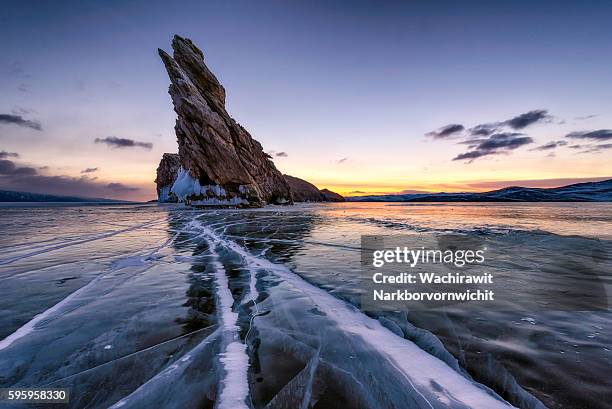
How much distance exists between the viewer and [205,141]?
45.8m

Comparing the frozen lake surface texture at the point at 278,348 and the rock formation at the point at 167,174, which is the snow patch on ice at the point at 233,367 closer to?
the frozen lake surface texture at the point at 278,348

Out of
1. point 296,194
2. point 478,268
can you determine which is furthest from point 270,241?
point 296,194

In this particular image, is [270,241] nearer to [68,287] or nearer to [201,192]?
[68,287]

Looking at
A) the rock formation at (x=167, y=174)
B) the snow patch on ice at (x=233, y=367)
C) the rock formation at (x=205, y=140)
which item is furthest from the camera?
the rock formation at (x=167, y=174)

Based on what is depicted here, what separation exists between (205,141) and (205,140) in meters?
0.22

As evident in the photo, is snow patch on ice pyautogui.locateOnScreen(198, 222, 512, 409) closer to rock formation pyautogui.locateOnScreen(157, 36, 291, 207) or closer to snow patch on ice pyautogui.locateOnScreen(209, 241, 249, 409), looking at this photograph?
snow patch on ice pyautogui.locateOnScreen(209, 241, 249, 409)

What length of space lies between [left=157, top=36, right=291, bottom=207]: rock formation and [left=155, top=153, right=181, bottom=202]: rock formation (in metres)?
Result: 59.9

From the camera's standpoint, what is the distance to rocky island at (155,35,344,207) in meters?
44.8

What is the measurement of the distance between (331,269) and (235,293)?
2.69 m

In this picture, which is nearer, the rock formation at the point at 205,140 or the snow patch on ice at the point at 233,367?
the snow patch on ice at the point at 233,367

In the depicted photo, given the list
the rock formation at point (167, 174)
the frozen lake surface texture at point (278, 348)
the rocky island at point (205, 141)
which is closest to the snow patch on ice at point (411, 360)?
the frozen lake surface texture at point (278, 348)

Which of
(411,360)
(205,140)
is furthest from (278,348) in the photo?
(205,140)

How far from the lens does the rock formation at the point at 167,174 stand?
109625 mm

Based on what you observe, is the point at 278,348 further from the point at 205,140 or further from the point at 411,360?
the point at 205,140
